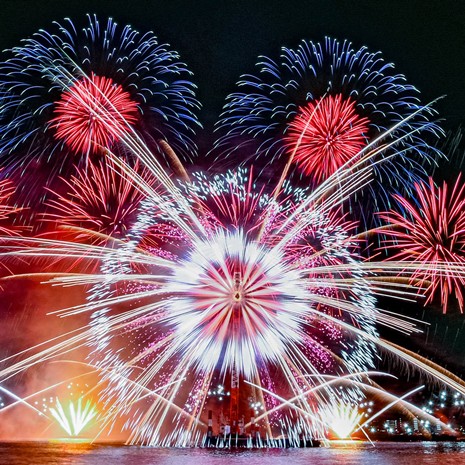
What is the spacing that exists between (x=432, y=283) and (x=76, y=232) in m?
11.8

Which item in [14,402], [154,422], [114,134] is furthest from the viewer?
[154,422]

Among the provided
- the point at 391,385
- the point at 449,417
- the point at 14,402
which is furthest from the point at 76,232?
the point at 449,417

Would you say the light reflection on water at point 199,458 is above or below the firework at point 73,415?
below

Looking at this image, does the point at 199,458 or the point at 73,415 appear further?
the point at 73,415

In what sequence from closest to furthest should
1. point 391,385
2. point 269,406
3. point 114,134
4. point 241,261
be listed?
point 114,134
point 241,261
point 269,406
point 391,385

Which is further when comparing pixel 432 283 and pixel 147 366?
pixel 147 366

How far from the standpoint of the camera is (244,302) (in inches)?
892

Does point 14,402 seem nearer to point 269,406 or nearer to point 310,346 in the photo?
point 269,406

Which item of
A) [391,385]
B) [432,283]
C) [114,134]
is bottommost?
[432,283]

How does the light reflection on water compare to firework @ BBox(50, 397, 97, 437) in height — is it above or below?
below

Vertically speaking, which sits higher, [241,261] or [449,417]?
[449,417]

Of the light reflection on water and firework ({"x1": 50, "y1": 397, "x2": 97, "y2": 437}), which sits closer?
the light reflection on water

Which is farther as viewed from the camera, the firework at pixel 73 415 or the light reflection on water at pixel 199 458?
the firework at pixel 73 415

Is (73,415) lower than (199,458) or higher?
higher
